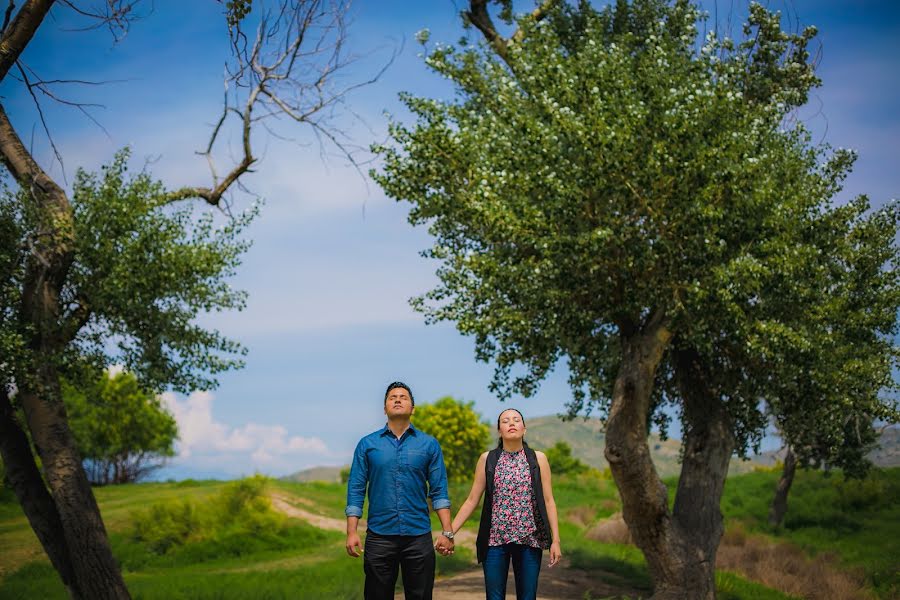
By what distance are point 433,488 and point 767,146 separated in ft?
47.0

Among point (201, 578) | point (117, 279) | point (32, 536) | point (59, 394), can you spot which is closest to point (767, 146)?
point (117, 279)

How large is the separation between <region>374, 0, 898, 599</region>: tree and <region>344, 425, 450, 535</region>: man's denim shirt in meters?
8.42

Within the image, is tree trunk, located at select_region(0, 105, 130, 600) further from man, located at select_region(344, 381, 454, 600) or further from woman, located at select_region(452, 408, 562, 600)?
woman, located at select_region(452, 408, 562, 600)

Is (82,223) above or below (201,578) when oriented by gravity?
above

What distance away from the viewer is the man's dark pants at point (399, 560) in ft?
28.0

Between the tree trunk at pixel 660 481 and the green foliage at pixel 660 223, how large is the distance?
77cm

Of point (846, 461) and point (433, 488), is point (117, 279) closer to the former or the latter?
point (433, 488)

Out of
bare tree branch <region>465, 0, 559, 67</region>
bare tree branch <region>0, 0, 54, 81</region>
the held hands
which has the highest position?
bare tree branch <region>465, 0, 559, 67</region>

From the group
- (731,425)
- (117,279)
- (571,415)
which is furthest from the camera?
(571,415)

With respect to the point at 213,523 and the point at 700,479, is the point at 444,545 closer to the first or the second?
the point at 700,479

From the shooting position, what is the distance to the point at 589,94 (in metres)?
18.0

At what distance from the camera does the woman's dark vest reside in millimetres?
8891

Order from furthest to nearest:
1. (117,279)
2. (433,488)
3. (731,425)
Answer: (731,425) < (117,279) < (433,488)

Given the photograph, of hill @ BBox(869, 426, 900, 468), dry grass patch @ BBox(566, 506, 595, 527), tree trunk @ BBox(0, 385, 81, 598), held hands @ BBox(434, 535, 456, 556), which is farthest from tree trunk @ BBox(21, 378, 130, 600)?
dry grass patch @ BBox(566, 506, 595, 527)
